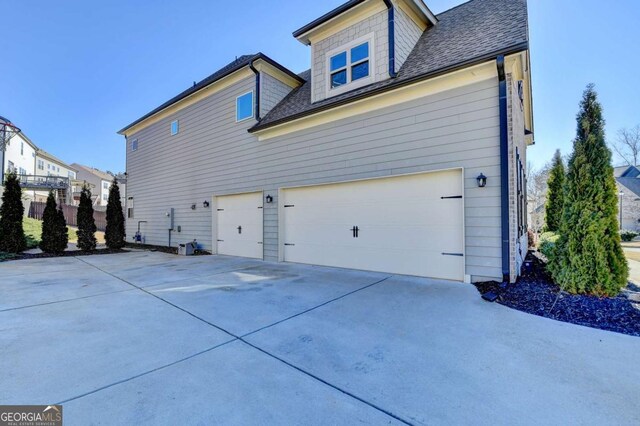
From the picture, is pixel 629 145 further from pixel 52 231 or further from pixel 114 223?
pixel 52 231

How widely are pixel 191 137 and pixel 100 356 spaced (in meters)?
9.90

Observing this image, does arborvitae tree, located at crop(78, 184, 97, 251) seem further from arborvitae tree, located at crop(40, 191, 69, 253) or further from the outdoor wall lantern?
the outdoor wall lantern

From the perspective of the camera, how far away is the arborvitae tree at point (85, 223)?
34.1 ft

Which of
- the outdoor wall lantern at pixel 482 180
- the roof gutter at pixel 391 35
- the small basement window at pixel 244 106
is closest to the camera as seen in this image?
the outdoor wall lantern at pixel 482 180

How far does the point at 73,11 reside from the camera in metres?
9.51

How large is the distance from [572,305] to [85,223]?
46.3 feet

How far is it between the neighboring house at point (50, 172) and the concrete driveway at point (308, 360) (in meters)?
26.1

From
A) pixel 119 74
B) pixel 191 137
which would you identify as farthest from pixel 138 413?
pixel 119 74

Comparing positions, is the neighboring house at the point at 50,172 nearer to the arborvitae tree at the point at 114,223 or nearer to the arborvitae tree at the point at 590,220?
the arborvitae tree at the point at 114,223

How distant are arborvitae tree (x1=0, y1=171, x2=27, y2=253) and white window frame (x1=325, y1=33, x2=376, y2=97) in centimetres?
1086

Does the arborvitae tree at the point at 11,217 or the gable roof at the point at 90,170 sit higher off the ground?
the gable roof at the point at 90,170

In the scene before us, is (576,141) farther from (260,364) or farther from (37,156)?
(37,156)

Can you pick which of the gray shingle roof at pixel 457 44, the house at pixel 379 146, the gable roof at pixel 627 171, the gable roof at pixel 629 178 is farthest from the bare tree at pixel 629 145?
the gray shingle roof at pixel 457 44

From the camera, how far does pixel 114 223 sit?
11453mm
